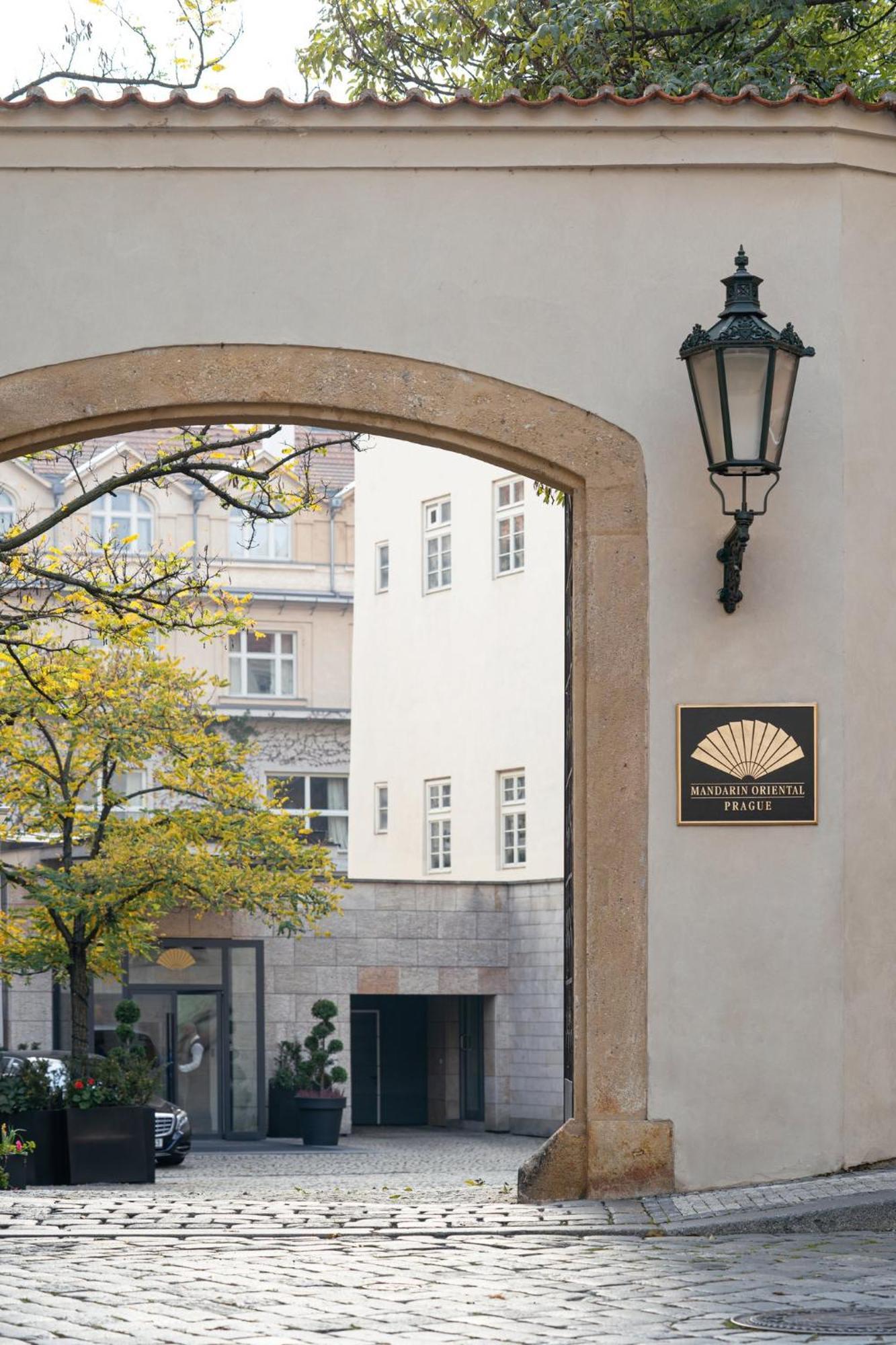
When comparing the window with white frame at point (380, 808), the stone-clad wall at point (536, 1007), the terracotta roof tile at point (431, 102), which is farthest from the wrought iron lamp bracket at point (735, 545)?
the window with white frame at point (380, 808)

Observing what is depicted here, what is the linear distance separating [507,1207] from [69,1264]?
2275 millimetres

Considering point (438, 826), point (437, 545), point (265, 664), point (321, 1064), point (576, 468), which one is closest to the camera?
point (576, 468)

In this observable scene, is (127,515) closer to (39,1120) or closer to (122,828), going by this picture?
(122,828)

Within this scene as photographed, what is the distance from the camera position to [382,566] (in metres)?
38.6

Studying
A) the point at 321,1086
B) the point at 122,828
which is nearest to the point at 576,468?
the point at 122,828

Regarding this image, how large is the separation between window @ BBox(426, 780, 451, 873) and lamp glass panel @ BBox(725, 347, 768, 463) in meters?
27.5

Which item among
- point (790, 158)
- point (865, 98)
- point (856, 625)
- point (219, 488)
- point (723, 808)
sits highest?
point (865, 98)

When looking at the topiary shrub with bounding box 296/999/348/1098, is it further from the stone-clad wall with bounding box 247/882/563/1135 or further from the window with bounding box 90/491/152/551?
the window with bounding box 90/491/152/551

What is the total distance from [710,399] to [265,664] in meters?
37.0

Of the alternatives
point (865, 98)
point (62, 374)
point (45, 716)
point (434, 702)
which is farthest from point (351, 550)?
point (62, 374)

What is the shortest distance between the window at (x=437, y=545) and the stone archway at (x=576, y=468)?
88.1ft

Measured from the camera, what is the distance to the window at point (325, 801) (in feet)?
143

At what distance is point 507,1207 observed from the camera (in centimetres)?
865

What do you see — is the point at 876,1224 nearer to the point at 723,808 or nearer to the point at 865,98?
the point at 723,808
